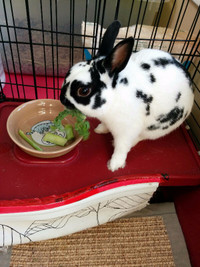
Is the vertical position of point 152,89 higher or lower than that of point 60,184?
higher

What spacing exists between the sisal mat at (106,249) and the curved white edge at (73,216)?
59 millimetres

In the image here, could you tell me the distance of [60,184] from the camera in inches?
46.4

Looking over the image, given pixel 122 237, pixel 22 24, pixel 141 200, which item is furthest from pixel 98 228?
pixel 22 24

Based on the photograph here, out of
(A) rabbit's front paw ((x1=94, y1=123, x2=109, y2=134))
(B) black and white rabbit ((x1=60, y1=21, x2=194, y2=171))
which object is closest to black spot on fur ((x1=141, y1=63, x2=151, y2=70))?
(B) black and white rabbit ((x1=60, y1=21, x2=194, y2=171))

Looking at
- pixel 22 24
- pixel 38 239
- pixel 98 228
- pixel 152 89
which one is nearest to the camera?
pixel 152 89

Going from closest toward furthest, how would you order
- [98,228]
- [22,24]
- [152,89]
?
[152,89], [98,228], [22,24]

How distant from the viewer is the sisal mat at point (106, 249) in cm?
122

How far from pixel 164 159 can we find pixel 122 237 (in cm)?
50

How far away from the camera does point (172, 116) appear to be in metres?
1.18

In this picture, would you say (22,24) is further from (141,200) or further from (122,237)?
(122,237)

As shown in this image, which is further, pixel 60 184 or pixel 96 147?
pixel 96 147

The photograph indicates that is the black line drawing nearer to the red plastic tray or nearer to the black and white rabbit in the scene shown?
the red plastic tray

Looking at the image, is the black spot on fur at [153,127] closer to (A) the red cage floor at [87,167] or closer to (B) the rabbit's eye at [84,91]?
(A) the red cage floor at [87,167]

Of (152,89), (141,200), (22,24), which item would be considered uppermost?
(152,89)
